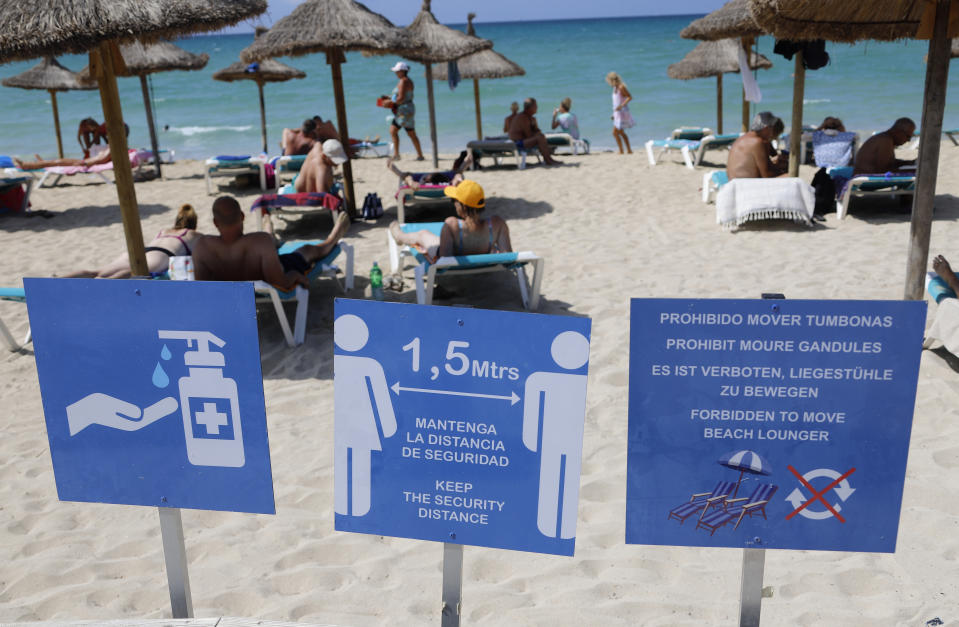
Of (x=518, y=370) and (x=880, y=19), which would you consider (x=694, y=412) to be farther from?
(x=880, y=19)

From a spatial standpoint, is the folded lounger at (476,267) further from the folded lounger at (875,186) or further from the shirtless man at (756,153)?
the folded lounger at (875,186)

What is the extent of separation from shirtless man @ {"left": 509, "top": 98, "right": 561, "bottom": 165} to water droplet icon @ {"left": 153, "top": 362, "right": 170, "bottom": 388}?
9671 millimetres

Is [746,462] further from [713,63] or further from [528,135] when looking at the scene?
[713,63]

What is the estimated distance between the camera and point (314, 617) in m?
2.32

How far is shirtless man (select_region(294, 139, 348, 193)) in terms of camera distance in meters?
7.35

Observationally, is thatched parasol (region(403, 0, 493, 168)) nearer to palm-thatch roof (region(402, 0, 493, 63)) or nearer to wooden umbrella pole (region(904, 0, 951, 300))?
palm-thatch roof (region(402, 0, 493, 63))

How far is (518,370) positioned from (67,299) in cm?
112

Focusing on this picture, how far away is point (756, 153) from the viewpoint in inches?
282

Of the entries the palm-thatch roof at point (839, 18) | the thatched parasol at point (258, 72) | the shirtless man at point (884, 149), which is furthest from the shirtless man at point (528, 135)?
the palm-thatch roof at point (839, 18)

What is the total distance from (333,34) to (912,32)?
484 centimetres

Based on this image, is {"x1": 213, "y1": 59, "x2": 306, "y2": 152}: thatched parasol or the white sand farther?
{"x1": 213, "y1": 59, "x2": 306, "y2": 152}: thatched parasol

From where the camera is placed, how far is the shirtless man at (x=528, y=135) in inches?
441

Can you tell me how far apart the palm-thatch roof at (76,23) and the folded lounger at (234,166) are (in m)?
5.35

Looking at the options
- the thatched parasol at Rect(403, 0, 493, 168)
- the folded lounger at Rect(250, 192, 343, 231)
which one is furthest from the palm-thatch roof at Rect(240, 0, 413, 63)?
the thatched parasol at Rect(403, 0, 493, 168)
